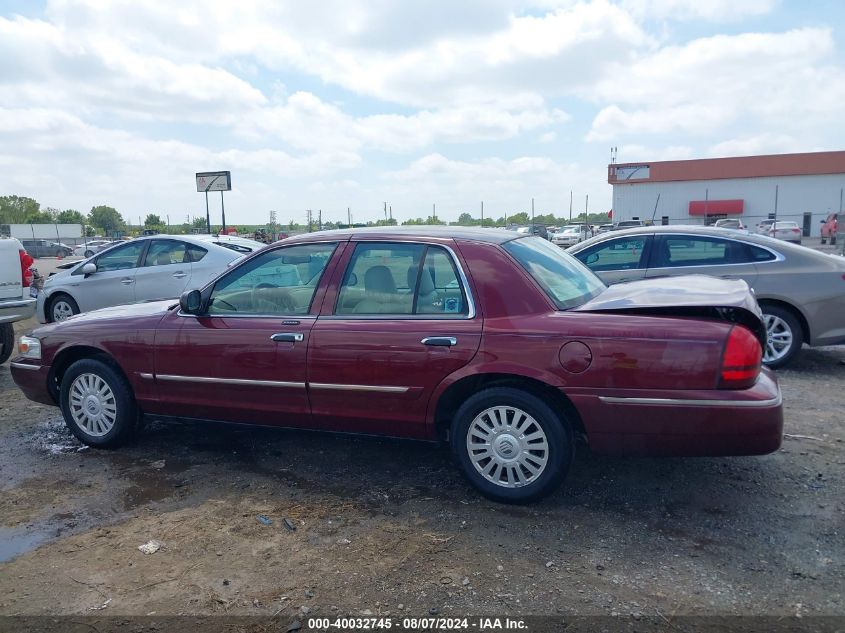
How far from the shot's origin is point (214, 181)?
19328 mm

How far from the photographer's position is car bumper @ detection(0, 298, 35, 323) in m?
7.46

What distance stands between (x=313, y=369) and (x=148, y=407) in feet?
4.81

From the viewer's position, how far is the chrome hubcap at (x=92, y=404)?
191 inches

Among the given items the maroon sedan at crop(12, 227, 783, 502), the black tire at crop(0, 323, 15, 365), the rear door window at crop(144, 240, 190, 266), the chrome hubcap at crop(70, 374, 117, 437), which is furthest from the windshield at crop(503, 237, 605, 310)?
the rear door window at crop(144, 240, 190, 266)

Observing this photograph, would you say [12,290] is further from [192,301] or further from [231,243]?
[192,301]

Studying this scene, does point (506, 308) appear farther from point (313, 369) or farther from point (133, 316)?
point (133, 316)

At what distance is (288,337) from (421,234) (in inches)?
42.1

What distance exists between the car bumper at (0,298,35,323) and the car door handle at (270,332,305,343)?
16.1 ft

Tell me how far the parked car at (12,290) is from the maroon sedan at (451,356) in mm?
3135

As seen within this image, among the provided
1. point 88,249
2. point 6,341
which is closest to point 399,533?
point 6,341

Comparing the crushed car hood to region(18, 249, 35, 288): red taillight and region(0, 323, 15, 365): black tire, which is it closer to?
region(18, 249, 35, 288): red taillight

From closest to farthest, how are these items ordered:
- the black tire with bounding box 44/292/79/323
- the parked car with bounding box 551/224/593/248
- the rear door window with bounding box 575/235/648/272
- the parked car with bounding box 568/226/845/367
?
1. the parked car with bounding box 568/226/845/367
2. the rear door window with bounding box 575/235/648/272
3. the black tire with bounding box 44/292/79/323
4. the parked car with bounding box 551/224/593/248

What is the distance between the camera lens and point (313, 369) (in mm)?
4152

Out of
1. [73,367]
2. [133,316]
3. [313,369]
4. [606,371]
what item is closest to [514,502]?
[606,371]
